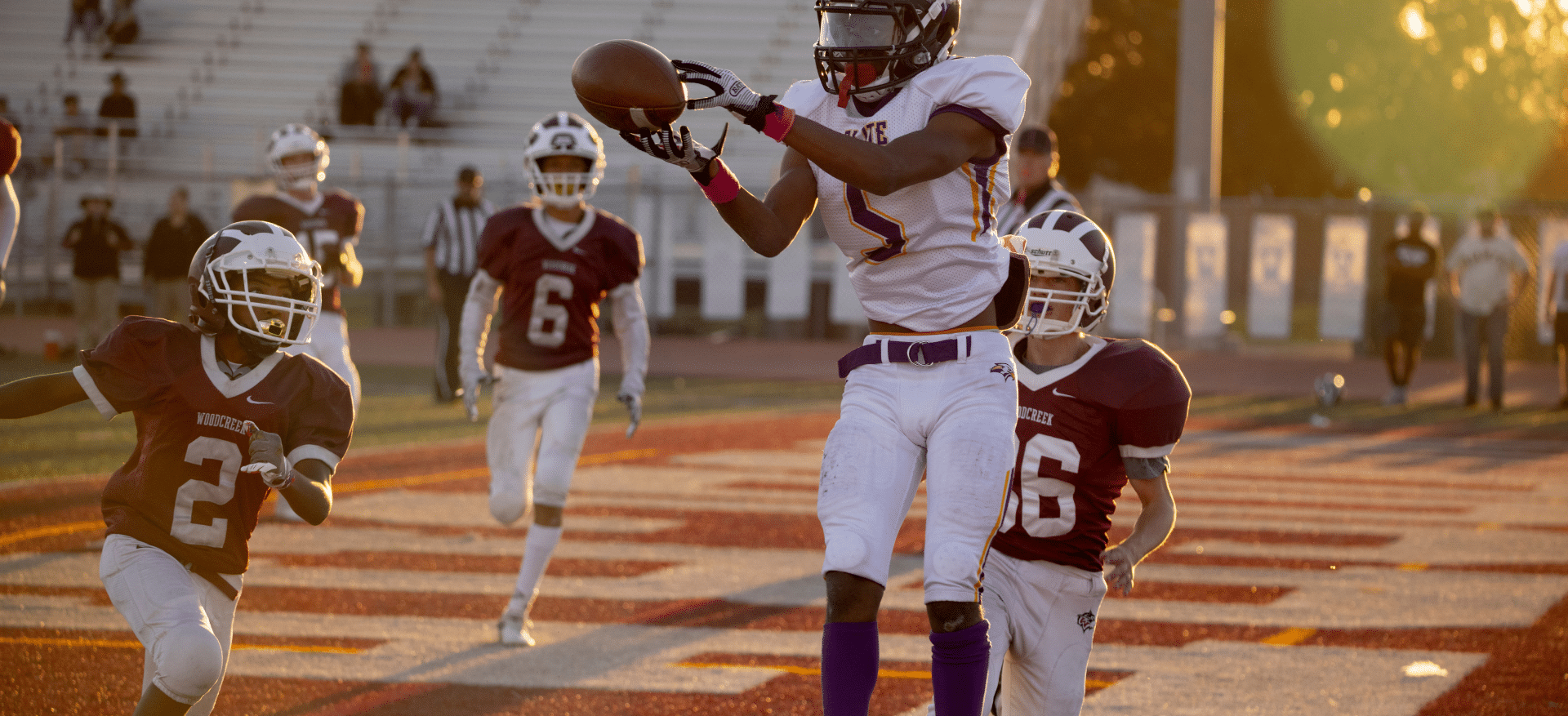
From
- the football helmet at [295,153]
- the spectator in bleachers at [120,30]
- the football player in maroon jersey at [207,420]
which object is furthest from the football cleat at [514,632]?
the spectator in bleachers at [120,30]

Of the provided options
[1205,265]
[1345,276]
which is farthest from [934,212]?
[1345,276]

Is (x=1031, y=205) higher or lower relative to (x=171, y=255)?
higher

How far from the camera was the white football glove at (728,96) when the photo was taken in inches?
136

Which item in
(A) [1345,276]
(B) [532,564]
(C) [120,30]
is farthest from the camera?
(C) [120,30]

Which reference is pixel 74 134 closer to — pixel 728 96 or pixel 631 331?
pixel 631 331

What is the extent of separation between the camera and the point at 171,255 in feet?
54.6

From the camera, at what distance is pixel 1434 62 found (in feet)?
113

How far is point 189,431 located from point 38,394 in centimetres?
33

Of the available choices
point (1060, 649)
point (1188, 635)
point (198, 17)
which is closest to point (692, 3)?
point (198, 17)

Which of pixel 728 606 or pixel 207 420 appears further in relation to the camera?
pixel 728 606

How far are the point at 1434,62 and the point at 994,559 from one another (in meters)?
33.7

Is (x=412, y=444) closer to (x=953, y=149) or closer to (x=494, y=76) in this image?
(x=953, y=149)

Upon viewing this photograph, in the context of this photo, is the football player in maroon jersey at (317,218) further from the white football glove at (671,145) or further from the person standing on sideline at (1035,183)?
the white football glove at (671,145)

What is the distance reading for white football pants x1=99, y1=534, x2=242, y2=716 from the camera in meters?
3.65
